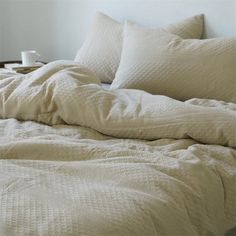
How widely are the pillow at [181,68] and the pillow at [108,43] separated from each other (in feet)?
0.62

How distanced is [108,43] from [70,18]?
70 cm

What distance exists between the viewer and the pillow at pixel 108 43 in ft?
7.00

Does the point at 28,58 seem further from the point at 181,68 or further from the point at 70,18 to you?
the point at 181,68

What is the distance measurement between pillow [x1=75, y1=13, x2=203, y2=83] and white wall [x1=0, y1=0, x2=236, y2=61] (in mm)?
97

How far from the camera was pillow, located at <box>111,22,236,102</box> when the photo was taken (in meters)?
1.76

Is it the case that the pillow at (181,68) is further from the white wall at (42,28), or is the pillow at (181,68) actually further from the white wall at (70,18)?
the white wall at (42,28)

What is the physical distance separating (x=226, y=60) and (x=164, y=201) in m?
0.96

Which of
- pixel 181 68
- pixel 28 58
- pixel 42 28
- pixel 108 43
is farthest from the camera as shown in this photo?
pixel 42 28

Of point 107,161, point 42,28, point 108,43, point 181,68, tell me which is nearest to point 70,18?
point 42,28

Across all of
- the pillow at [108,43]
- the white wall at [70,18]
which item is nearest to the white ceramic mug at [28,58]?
the white wall at [70,18]

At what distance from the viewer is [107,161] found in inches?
44.2

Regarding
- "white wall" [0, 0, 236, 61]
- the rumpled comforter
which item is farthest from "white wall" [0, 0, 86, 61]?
the rumpled comforter

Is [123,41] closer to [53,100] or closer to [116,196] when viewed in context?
[53,100]

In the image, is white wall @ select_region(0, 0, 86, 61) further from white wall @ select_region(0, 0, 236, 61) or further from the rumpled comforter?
the rumpled comforter
